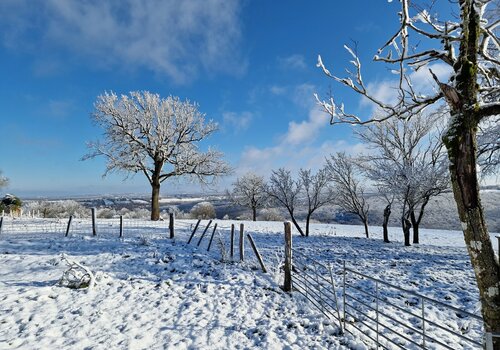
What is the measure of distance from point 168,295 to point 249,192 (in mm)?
36803

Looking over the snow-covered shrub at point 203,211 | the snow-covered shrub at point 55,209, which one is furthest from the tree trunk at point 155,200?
the snow-covered shrub at point 203,211

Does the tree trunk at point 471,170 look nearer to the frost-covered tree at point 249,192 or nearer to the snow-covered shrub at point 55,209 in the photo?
the frost-covered tree at point 249,192

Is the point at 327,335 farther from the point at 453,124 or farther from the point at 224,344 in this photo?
the point at 453,124

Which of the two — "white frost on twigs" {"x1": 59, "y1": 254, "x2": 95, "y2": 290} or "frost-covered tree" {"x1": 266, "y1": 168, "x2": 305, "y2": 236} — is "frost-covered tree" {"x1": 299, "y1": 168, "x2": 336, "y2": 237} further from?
"white frost on twigs" {"x1": 59, "y1": 254, "x2": 95, "y2": 290}

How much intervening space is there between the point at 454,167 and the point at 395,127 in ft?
61.7

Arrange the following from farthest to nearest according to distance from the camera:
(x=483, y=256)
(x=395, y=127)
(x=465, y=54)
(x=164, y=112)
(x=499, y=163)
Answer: (x=164, y=112), (x=395, y=127), (x=499, y=163), (x=465, y=54), (x=483, y=256)

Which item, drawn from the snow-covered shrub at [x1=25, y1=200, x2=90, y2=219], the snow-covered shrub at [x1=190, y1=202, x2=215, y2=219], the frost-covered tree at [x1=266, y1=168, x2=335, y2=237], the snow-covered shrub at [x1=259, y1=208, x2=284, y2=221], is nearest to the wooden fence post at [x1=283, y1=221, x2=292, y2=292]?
the frost-covered tree at [x1=266, y1=168, x2=335, y2=237]

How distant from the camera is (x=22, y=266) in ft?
28.2

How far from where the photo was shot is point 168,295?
7.49 metres

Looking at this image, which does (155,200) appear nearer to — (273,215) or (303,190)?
(303,190)

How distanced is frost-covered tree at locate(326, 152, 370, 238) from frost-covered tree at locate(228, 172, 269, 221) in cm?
2010

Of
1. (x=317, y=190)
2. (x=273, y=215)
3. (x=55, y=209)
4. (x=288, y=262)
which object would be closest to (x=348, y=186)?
(x=317, y=190)

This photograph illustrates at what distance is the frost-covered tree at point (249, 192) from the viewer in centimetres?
4338

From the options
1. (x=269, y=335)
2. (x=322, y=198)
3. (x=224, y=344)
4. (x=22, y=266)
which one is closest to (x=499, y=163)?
(x=269, y=335)
